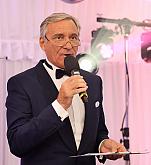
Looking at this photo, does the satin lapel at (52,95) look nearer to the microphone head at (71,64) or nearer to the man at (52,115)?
the man at (52,115)

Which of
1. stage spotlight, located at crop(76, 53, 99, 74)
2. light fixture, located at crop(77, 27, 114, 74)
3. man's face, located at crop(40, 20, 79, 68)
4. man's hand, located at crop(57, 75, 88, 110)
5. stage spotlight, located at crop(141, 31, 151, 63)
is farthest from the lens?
stage spotlight, located at crop(141, 31, 151, 63)

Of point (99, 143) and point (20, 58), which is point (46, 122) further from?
point (20, 58)

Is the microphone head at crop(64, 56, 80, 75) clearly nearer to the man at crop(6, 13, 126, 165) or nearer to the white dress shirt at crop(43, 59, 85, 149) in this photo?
the man at crop(6, 13, 126, 165)

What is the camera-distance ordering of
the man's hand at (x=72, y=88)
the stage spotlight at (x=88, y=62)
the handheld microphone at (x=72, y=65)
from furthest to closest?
the stage spotlight at (x=88, y=62) → the handheld microphone at (x=72, y=65) → the man's hand at (x=72, y=88)

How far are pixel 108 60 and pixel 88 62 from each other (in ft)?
1.31

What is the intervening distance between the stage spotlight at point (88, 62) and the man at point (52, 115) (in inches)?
54.2

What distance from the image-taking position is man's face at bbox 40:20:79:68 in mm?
1581

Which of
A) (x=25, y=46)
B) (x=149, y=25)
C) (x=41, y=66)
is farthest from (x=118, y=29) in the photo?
(x=41, y=66)

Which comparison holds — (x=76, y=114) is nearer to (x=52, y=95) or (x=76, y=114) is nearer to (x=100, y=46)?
(x=52, y=95)

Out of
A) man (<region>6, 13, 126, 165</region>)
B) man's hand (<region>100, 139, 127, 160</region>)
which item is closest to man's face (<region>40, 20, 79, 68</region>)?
man (<region>6, 13, 126, 165</region>)

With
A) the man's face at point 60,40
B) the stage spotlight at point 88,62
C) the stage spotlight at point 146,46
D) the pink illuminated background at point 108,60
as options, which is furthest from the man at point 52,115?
the stage spotlight at point 146,46

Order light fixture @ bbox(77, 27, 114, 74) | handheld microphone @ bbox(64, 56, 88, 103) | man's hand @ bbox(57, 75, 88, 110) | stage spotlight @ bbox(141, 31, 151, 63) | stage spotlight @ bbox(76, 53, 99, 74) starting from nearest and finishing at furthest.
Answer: man's hand @ bbox(57, 75, 88, 110) → handheld microphone @ bbox(64, 56, 88, 103) → stage spotlight @ bbox(76, 53, 99, 74) → light fixture @ bbox(77, 27, 114, 74) → stage spotlight @ bbox(141, 31, 151, 63)

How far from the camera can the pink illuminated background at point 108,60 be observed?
3.14 m

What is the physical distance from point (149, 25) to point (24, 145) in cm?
241
